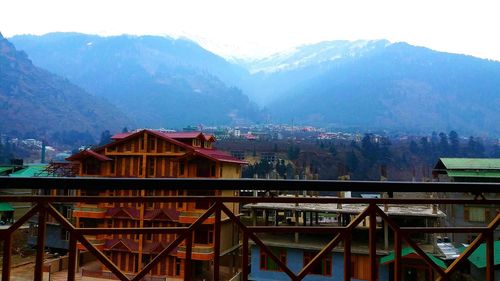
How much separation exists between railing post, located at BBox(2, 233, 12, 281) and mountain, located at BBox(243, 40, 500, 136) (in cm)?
8460

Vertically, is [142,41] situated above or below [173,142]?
above

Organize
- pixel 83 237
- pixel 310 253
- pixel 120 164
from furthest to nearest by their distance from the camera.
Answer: pixel 120 164 < pixel 310 253 < pixel 83 237

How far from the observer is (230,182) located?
1.51 m

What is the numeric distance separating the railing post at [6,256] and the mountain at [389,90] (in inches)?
3331

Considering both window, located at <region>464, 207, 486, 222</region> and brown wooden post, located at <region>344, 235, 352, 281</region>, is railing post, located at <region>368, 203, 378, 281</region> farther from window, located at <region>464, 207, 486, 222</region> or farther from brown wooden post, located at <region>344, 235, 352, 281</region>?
window, located at <region>464, 207, 486, 222</region>

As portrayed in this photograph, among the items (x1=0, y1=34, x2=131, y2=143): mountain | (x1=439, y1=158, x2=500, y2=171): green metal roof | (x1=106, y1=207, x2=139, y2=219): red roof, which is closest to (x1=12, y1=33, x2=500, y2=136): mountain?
(x1=0, y1=34, x2=131, y2=143): mountain

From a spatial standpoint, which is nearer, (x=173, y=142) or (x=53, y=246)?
(x=173, y=142)

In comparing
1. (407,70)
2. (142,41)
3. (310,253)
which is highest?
(142,41)

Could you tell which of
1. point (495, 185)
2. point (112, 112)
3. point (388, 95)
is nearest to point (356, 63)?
point (388, 95)

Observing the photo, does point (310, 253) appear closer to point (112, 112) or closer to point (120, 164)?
point (120, 164)

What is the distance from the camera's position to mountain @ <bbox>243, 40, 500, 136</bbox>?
91.8 meters

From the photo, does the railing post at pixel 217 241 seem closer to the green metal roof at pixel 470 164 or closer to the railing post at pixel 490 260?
the railing post at pixel 490 260

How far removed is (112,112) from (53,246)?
68.9 meters

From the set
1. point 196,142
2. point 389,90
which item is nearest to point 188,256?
point 196,142
